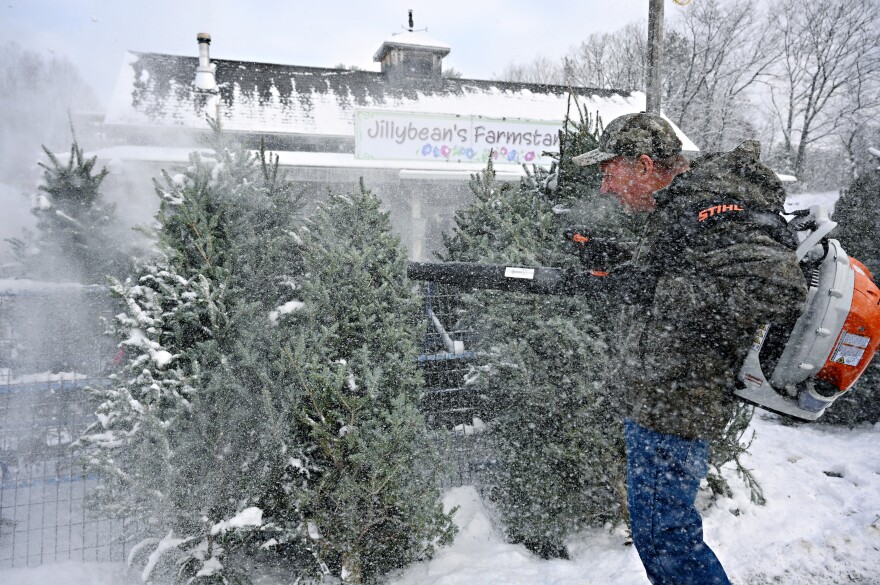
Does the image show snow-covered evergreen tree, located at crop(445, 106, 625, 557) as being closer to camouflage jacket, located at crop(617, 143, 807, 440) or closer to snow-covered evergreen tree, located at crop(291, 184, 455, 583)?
snow-covered evergreen tree, located at crop(291, 184, 455, 583)

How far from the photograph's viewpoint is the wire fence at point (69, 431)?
3.81 metres

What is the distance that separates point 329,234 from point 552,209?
1617 mm

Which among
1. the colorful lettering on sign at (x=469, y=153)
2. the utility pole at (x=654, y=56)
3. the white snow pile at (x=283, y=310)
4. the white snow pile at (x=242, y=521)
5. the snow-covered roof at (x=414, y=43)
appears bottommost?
the white snow pile at (x=242, y=521)

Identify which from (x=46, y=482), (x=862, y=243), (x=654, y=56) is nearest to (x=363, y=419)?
(x=46, y=482)

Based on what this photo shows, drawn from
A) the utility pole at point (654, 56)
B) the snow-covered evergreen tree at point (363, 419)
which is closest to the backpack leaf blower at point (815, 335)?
the snow-covered evergreen tree at point (363, 419)

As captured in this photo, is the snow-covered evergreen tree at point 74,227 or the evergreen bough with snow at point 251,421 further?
the snow-covered evergreen tree at point 74,227

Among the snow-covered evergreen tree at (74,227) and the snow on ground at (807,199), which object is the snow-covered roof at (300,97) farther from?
the snow on ground at (807,199)

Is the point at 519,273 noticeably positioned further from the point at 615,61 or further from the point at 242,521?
the point at 615,61

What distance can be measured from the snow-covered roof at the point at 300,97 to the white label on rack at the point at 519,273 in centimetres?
1141

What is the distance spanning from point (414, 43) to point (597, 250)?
59.3 feet

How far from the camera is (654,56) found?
998 centimetres

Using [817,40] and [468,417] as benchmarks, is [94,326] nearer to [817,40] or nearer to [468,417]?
[468,417]

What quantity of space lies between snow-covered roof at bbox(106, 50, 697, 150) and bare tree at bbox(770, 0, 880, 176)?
17.5 metres

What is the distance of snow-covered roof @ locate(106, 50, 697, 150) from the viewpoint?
14250mm
